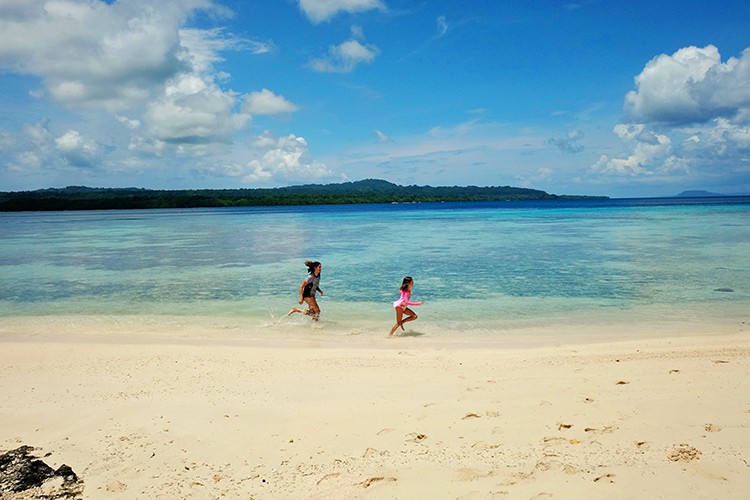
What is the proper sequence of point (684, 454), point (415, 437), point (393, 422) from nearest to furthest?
point (684, 454)
point (415, 437)
point (393, 422)

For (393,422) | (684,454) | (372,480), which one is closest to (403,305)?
(393,422)

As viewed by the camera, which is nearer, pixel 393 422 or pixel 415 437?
pixel 415 437

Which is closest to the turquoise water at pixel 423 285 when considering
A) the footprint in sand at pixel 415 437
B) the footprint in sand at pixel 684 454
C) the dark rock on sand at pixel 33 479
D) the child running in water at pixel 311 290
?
the child running in water at pixel 311 290

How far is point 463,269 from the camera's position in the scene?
22.2 metres

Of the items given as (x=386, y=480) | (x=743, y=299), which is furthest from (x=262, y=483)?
(x=743, y=299)

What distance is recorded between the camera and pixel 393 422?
6133 mm

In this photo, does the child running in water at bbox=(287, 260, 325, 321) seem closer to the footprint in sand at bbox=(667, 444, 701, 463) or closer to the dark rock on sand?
the dark rock on sand

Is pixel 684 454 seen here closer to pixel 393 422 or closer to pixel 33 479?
pixel 393 422

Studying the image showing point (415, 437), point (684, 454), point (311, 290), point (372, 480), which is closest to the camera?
point (372, 480)

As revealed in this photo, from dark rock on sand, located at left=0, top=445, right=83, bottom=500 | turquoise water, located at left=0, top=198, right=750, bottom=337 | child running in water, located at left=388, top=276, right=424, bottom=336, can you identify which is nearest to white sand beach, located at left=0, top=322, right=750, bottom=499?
dark rock on sand, located at left=0, top=445, right=83, bottom=500

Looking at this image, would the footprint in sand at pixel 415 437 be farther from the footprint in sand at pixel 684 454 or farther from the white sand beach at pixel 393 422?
the footprint in sand at pixel 684 454

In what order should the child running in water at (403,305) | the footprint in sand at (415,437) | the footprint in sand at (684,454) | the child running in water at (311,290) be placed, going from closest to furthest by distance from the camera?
the footprint in sand at (684,454)
the footprint in sand at (415,437)
the child running in water at (403,305)
the child running in water at (311,290)

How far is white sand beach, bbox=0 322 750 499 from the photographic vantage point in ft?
15.6

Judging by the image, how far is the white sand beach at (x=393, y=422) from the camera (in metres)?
4.76
